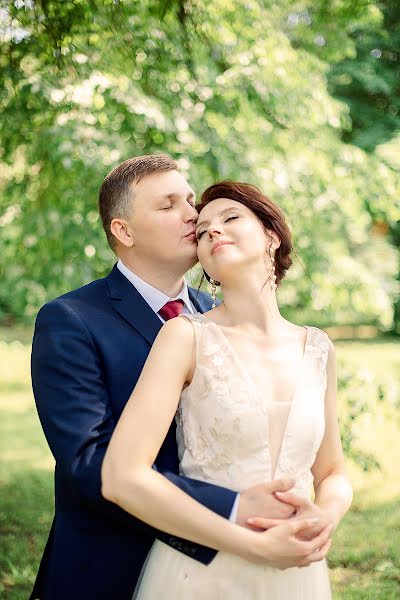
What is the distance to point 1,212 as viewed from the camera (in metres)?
5.61

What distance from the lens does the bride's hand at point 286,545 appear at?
1899 mm

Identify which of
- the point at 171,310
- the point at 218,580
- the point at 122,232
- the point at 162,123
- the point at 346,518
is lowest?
the point at 346,518

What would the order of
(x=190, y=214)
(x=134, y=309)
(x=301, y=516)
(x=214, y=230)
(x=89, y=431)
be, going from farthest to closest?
(x=190, y=214) → (x=134, y=309) → (x=214, y=230) → (x=89, y=431) → (x=301, y=516)

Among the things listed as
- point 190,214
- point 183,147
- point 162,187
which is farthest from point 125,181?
point 183,147

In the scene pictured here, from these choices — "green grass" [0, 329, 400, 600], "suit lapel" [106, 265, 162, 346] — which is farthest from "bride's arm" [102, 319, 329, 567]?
"green grass" [0, 329, 400, 600]

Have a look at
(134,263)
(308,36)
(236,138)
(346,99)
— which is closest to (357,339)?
(346,99)

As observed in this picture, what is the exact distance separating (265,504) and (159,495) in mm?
293

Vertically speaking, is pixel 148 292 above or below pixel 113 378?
above

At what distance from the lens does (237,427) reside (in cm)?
204

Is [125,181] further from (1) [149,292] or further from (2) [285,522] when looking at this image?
(2) [285,522]

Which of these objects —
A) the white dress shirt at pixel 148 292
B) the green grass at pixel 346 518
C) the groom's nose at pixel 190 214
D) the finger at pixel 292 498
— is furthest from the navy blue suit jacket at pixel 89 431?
the green grass at pixel 346 518

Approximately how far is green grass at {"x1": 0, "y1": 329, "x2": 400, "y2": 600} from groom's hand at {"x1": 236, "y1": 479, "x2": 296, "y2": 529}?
9.36 ft

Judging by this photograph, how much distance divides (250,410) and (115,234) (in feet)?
2.98

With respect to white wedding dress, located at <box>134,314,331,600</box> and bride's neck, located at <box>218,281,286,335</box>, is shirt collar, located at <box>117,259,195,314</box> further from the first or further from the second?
white wedding dress, located at <box>134,314,331,600</box>
